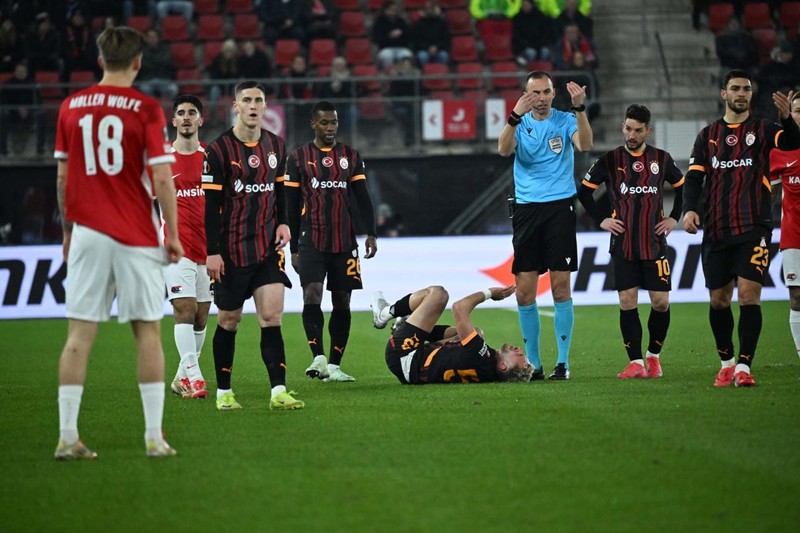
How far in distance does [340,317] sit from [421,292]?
88 cm

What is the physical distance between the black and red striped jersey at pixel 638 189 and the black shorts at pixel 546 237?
1.34 feet

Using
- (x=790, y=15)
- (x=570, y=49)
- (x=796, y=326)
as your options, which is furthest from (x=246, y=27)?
(x=796, y=326)

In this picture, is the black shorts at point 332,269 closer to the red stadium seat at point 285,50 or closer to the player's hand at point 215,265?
the player's hand at point 215,265

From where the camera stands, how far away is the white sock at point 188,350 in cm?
887

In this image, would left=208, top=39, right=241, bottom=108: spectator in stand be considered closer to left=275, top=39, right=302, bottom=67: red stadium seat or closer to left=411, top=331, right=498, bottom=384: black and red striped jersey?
left=275, top=39, right=302, bottom=67: red stadium seat

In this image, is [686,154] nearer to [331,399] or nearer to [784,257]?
[784,257]

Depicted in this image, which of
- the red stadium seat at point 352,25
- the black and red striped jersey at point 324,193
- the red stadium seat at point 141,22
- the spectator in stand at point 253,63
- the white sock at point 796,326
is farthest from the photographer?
the red stadium seat at point 352,25

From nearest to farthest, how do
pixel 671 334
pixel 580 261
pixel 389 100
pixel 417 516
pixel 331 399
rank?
pixel 417 516, pixel 331 399, pixel 671 334, pixel 580 261, pixel 389 100

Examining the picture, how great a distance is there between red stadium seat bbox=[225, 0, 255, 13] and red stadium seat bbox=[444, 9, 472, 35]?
4260mm

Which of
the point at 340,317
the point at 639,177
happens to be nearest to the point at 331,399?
the point at 340,317

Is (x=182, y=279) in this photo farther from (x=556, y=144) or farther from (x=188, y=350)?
(x=556, y=144)

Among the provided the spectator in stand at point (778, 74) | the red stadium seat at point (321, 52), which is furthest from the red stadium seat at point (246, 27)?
the spectator in stand at point (778, 74)

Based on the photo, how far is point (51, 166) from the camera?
2133 cm

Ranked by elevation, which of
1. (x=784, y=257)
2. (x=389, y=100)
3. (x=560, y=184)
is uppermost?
(x=389, y=100)
